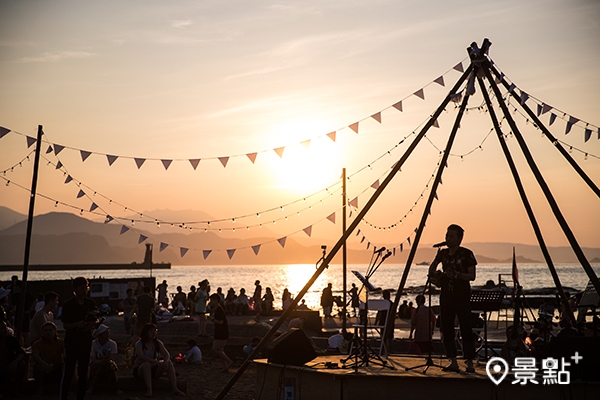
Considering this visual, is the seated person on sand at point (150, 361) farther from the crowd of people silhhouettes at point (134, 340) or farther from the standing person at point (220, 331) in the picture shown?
the standing person at point (220, 331)

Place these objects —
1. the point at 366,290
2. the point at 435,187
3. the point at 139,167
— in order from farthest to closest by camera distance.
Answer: the point at 139,167
the point at 435,187
the point at 366,290

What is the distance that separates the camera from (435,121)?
46.3 ft

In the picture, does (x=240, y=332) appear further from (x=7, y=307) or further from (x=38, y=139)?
(x=38, y=139)

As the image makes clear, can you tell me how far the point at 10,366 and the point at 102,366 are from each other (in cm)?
161

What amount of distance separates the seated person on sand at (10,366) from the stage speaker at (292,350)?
450 cm

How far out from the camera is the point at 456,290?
416 inches

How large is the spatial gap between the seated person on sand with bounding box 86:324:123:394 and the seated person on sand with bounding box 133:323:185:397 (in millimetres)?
436

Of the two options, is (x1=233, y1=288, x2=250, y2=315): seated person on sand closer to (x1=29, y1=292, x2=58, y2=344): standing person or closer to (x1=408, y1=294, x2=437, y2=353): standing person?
(x1=408, y1=294, x2=437, y2=353): standing person

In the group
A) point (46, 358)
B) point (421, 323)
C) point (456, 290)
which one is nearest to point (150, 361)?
point (46, 358)

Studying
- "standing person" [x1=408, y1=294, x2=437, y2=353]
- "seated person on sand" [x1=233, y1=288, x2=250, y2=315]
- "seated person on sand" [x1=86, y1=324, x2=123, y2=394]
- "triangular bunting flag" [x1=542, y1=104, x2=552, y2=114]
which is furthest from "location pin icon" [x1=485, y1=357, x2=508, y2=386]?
"seated person on sand" [x1=233, y1=288, x2=250, y2=315]

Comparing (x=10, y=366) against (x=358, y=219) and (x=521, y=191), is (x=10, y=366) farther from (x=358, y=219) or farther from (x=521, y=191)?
(x=521, y=191)

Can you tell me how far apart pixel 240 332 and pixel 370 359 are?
11804mm

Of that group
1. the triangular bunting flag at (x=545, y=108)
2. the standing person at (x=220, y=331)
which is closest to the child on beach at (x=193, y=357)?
the standing person at (x=220, y=331)

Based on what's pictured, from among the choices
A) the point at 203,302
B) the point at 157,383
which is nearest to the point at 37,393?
the point at 157,383
